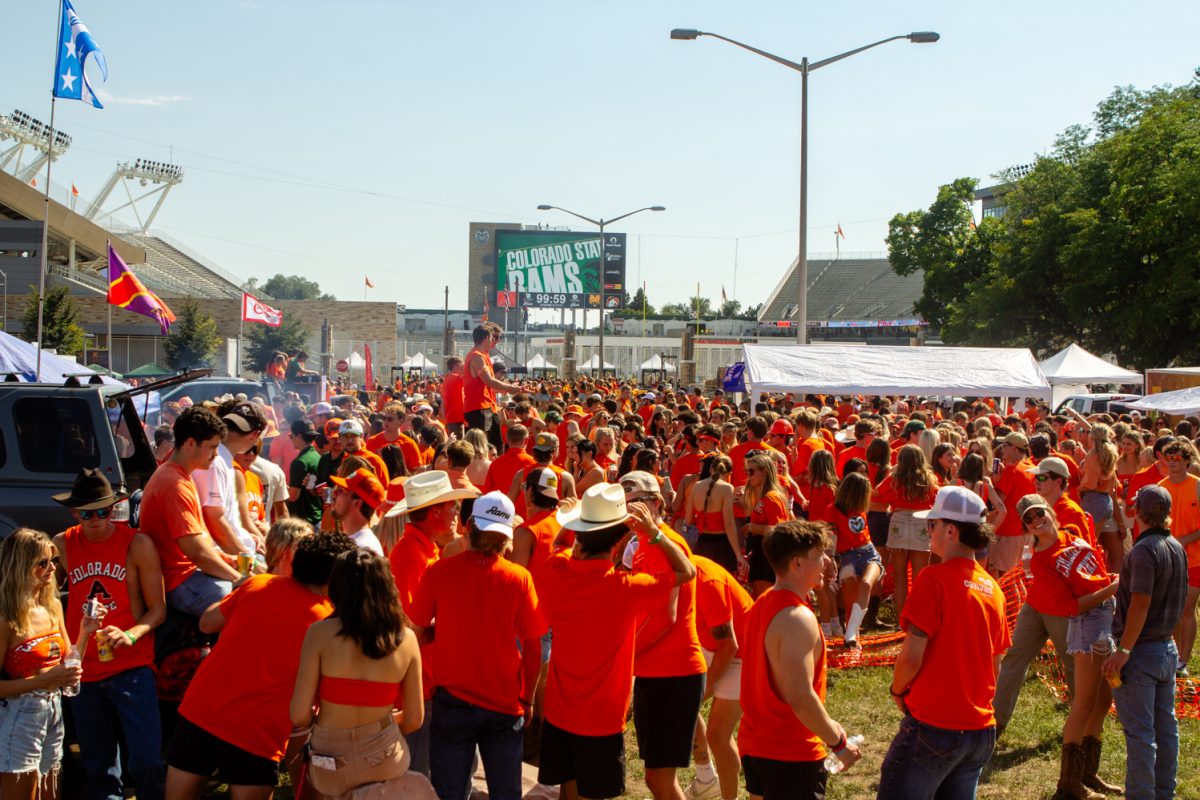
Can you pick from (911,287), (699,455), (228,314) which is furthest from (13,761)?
(911,287)

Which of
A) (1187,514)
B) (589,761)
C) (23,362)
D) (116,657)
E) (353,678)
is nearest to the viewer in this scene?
(353,678)

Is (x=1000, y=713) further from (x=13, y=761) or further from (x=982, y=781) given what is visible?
(x=13, y=761)

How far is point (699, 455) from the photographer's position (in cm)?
1020

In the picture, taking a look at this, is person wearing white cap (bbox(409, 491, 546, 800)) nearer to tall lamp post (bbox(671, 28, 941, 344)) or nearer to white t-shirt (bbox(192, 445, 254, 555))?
white t-shirt (bbox(192, 445, 254, 555))

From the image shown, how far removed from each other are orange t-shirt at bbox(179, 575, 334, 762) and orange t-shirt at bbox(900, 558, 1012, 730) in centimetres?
239

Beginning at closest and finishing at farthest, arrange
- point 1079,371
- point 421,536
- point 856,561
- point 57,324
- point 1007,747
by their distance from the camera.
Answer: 1. point 421,536
2. point 1007,747
3. point 856,561
4. point 1079,371
5. point 57,324

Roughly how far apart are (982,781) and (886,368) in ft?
38.4

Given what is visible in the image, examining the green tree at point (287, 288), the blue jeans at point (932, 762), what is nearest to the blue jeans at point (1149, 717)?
the blue jeans at point (932, 762)

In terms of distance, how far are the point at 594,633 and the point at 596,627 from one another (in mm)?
29

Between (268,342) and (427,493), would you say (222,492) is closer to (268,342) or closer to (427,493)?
(427,493)

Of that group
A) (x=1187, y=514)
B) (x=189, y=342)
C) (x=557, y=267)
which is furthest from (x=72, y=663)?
(x=557, y=267)

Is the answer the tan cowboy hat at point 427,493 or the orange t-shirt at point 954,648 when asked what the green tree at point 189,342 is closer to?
the tan cowboy hat at point 427,493

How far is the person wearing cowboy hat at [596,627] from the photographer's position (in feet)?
14.8

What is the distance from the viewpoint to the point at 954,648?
4328mm
